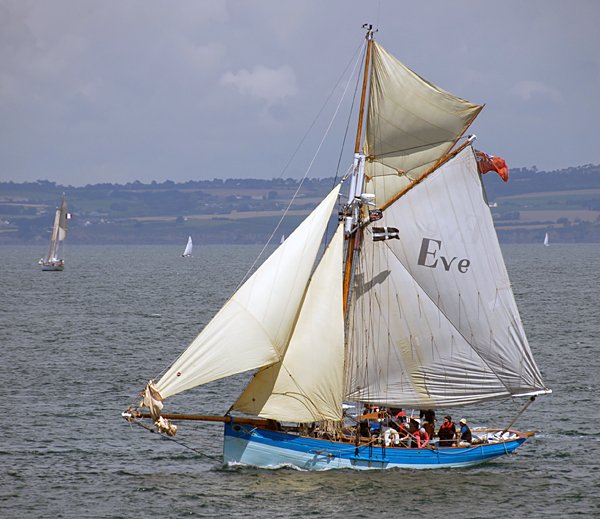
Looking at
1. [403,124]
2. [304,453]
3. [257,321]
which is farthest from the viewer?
[403,124]

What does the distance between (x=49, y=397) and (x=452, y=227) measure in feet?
79.6

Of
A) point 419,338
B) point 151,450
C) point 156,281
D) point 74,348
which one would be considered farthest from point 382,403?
point 156,281

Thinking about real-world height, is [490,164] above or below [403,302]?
above

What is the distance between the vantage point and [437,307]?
46.1m

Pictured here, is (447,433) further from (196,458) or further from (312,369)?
(196,458)

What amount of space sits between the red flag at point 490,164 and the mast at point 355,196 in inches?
190

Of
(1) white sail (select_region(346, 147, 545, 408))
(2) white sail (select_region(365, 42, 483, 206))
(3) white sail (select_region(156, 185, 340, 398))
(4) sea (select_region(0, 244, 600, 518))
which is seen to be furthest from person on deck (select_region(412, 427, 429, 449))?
(2) white sail (select_region(365, 42, 483, 206))

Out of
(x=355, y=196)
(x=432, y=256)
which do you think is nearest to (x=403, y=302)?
(x=432, y=256)

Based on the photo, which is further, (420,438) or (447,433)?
(447,433)

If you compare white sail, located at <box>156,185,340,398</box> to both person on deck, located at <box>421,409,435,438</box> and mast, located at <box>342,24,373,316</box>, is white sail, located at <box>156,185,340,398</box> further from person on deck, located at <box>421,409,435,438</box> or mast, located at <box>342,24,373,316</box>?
person on deck, located at <box>421,409,435,438</box>

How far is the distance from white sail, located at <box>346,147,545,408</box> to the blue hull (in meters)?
2.96

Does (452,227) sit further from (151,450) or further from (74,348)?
(74,348)

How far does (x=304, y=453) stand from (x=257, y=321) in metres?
5.16

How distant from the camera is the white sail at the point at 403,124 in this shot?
148 ft
